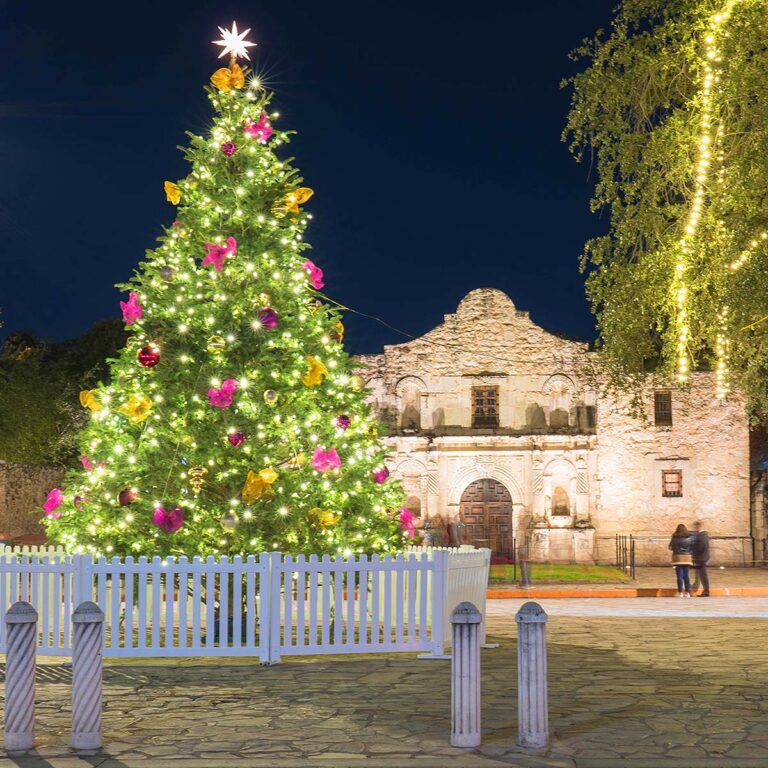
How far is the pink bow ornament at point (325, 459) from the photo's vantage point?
12.9 meters

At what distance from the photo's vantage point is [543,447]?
1420 inches

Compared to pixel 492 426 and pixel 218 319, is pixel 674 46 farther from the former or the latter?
pixel 492 426

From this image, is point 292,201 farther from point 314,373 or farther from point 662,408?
point 662,408

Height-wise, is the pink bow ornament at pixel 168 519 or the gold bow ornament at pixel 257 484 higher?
the gold bow ornament at pixel 257 484

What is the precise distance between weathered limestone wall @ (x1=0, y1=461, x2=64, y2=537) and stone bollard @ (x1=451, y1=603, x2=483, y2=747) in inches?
1143

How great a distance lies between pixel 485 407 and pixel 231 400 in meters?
24.9

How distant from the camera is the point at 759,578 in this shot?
2938cm

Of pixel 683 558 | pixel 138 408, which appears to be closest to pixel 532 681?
pixel 138 408

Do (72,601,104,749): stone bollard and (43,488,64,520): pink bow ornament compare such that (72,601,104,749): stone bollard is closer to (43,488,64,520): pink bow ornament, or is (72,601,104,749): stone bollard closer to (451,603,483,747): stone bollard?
(451,603,483,747): stone bollard

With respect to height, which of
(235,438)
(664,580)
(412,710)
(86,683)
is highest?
(235,438)

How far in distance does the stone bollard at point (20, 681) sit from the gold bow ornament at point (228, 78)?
864 cm

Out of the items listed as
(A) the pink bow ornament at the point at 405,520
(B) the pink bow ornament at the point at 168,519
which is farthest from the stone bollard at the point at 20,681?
(A) the pink bow ornament at the point at 405,520

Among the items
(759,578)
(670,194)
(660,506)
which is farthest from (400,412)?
(670,194)

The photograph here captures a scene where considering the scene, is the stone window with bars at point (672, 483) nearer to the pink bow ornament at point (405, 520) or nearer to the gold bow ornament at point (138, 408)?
the pink bow ornament at point (405, 520)
